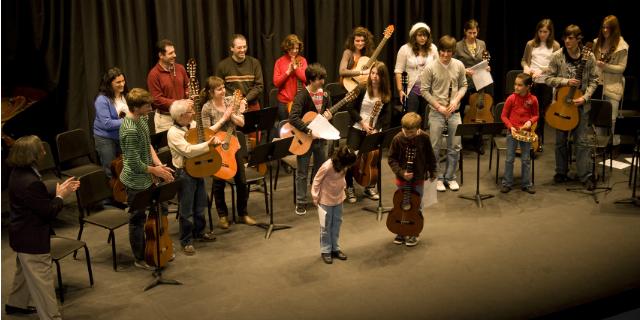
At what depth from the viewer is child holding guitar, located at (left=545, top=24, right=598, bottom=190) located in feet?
28.0

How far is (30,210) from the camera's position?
5.42 metres

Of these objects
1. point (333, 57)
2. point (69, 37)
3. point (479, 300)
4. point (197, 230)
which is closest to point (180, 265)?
point (197, 230)

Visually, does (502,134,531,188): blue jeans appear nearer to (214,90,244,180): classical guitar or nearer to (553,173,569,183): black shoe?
(553,173,569,183): black shoe

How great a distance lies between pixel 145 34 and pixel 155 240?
3805 millimetres

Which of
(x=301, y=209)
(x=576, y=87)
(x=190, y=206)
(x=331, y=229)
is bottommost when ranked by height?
(x=301, y=209)

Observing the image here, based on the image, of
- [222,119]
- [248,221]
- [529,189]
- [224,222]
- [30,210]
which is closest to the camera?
[30,210]

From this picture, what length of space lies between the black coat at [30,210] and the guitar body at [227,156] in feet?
6.79

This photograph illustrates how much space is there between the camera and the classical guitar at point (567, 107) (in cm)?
854

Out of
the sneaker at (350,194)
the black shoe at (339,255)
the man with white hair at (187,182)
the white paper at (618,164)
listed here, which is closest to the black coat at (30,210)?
the man with white hair at (187,182)

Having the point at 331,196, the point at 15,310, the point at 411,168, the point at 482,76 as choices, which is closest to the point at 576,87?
the point at 482,76

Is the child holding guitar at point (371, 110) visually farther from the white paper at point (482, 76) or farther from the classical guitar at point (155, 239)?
the classical guitar at point (155, 239)

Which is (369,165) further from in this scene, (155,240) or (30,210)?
(30,210)

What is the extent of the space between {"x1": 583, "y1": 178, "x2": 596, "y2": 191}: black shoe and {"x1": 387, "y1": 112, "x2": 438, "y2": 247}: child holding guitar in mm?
2700

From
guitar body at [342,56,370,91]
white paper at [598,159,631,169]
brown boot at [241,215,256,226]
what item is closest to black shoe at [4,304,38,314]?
brown boot at [241,215,256,226]
